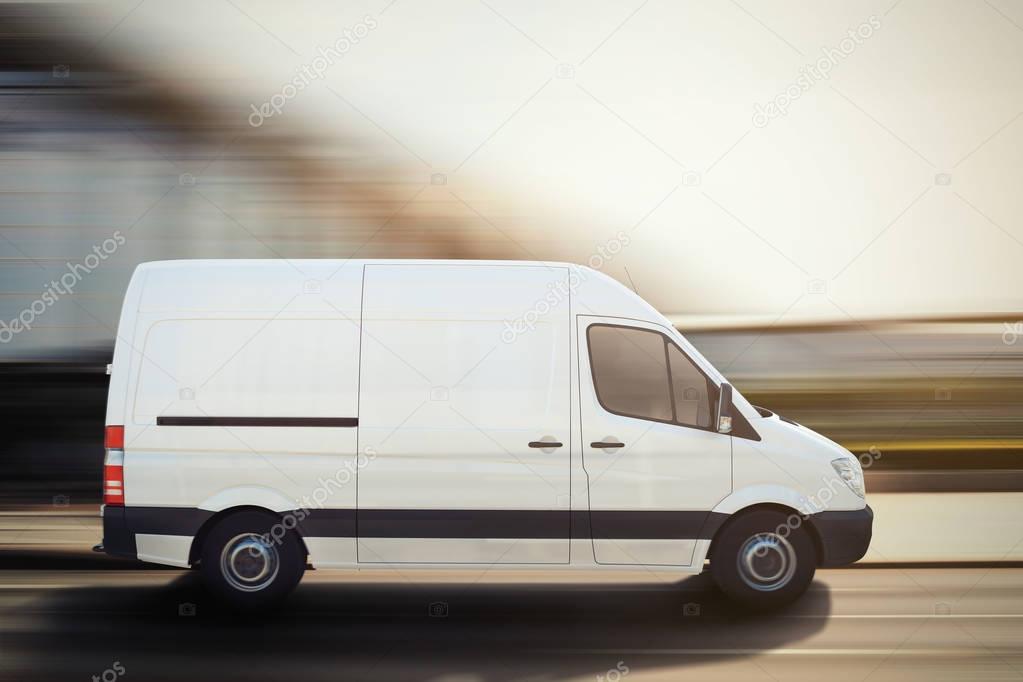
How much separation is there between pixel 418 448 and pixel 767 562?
2.21m

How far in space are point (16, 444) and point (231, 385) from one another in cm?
471

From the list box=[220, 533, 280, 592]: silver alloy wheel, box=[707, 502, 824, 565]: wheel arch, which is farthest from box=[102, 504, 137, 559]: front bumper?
box=[707, 502, 824, 565]: wheel arch

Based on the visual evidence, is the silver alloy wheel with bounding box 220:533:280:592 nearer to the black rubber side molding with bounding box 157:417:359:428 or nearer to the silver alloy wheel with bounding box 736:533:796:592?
the black rubber side molding with bounding box 157:417:359:428

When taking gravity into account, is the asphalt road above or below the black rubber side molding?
below

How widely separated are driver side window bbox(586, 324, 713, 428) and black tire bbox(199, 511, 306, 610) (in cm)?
207

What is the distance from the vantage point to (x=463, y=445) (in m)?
5.73

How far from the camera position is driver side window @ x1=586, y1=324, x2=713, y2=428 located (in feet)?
19.2

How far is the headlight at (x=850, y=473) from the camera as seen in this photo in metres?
5.88

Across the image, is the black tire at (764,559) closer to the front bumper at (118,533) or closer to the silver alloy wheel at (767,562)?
the silver alloy wheel at (767,562)

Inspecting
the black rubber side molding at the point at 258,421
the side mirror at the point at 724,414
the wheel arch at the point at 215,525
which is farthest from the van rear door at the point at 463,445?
the side mirror at the point at 724,414

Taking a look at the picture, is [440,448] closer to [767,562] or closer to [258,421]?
[258,421]

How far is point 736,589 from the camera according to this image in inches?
231

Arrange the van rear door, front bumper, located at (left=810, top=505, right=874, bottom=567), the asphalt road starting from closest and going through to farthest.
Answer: the asphalt road → the van rear door → front bumper, located at (left=810, top=505, right=874, bottom=567)

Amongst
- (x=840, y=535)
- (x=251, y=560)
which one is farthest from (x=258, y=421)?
(x=840, y=535)
